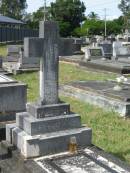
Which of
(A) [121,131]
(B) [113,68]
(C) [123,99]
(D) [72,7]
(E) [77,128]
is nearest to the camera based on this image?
(E) [77,128]

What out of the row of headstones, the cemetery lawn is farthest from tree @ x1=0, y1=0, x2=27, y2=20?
the cemetery lawn

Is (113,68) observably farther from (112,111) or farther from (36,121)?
(36,121)

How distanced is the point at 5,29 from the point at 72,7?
26272 millimetres

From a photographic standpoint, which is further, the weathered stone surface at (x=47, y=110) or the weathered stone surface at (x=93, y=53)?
the weathered stone surface at (x=93, y=53)

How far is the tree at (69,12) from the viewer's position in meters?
65.5

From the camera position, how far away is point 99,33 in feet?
201

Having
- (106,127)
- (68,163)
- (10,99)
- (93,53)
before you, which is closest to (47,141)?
(68,163)

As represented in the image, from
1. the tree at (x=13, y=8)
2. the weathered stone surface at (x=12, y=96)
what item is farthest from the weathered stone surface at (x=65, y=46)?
the tree at (x=13, y=8)

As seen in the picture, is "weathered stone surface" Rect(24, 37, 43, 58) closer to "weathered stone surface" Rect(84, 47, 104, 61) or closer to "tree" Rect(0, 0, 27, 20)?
"weathered stone surface" Rect(84, 47, 104, 61)

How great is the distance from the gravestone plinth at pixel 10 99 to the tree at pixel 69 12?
2203 inches

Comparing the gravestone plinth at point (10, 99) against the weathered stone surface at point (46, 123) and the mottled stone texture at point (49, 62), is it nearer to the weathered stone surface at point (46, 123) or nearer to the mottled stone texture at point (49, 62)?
the weathered stone surface at point (46, 123)

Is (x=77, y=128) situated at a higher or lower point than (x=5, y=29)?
lower

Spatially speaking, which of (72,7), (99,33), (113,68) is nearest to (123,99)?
(113,68)

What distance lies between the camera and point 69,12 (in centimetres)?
6550
